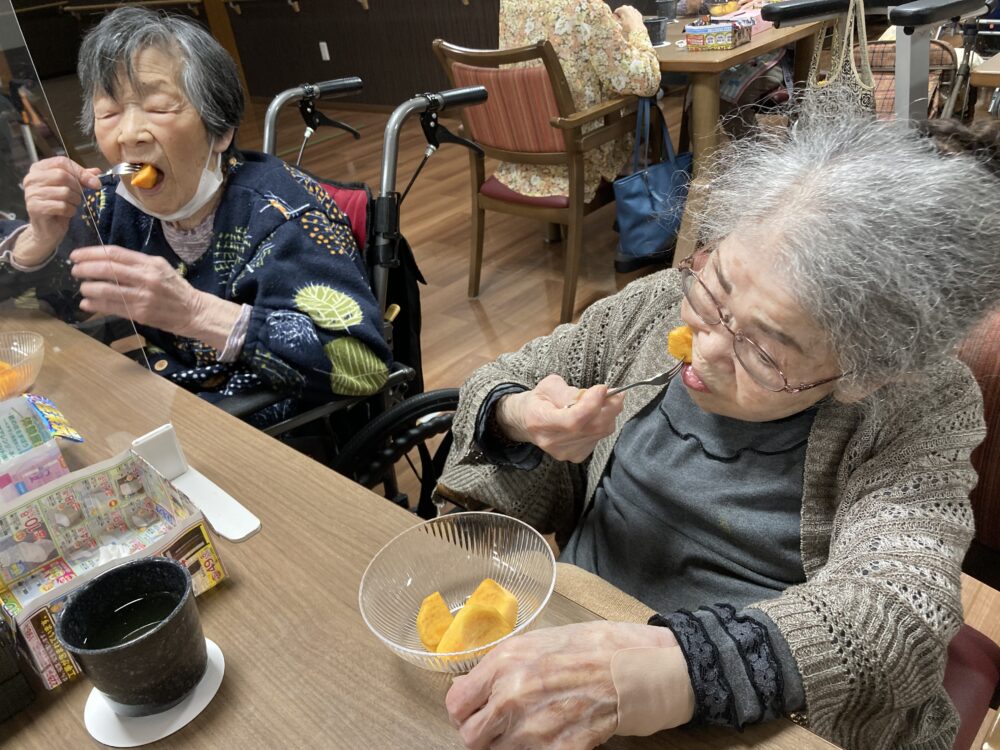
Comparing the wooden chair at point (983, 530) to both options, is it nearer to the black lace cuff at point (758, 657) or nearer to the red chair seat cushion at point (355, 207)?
the black lace cuff at point (758, 657)

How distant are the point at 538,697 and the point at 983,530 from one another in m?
0.76

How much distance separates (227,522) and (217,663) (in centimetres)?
19

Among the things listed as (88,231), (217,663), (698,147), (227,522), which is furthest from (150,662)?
(698,147)

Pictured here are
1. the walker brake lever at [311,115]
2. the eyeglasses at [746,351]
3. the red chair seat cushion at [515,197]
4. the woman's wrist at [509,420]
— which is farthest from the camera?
the red chair seat cushion at [515,197]

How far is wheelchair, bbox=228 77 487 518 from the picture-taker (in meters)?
1.48

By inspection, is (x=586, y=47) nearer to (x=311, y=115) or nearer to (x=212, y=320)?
(x=311, y=115)

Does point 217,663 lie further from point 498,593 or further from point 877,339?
point 877,339

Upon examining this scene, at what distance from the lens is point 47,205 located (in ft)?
3.44

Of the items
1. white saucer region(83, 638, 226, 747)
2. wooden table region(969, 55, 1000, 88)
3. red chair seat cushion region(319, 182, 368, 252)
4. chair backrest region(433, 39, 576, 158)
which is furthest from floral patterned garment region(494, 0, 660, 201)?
white saucer region(83, 638, 226, 747)

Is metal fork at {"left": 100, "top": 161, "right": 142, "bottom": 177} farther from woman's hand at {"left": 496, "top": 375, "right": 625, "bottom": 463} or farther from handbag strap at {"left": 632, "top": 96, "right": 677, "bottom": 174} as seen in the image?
handbag strap at {"left": 632, "top": 96, "right": 677, "bottom": 174}

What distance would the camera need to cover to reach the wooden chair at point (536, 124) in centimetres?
281

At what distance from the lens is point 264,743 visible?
2.17ft

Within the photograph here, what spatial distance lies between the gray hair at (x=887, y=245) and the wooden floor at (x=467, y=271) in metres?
2.11

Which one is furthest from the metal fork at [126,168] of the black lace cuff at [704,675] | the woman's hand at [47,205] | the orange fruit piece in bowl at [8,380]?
the black lace cuff at [704,675]
